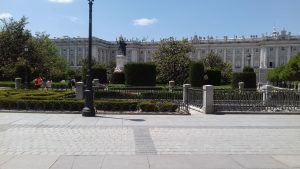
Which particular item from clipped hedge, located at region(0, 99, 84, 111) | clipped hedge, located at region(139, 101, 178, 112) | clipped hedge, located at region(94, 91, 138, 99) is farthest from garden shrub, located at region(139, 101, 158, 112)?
clipped hedge, located at region(94, 91, 138, 99)

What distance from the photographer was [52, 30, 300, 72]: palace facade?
154 m

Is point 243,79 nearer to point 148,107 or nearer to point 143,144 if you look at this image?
point 148,107

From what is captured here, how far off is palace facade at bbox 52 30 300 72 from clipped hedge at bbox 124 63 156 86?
103 meters

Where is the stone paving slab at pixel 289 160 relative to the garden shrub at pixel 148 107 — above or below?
below

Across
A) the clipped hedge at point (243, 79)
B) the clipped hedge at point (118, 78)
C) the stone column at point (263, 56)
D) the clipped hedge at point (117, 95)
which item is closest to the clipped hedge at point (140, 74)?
the clipped hedge at point (243, 79)

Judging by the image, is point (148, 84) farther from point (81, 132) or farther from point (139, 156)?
point (139, 156)

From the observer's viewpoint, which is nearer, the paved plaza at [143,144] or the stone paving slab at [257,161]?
the stone paving slab at [257,161]

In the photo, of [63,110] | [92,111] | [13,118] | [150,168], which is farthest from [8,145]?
[63,110]

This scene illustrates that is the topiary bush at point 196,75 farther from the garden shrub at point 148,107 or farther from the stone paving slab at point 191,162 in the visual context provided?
the stone paving slab at point 191,162

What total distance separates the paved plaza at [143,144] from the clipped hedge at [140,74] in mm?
26408

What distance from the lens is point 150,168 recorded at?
9.55 meters

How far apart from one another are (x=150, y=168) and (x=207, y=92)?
49.9 feet

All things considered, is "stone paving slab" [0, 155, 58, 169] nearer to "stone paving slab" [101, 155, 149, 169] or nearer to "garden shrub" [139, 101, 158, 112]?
"stone paving slab" [101, 155, 149, 169]

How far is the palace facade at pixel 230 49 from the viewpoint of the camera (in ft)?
504
